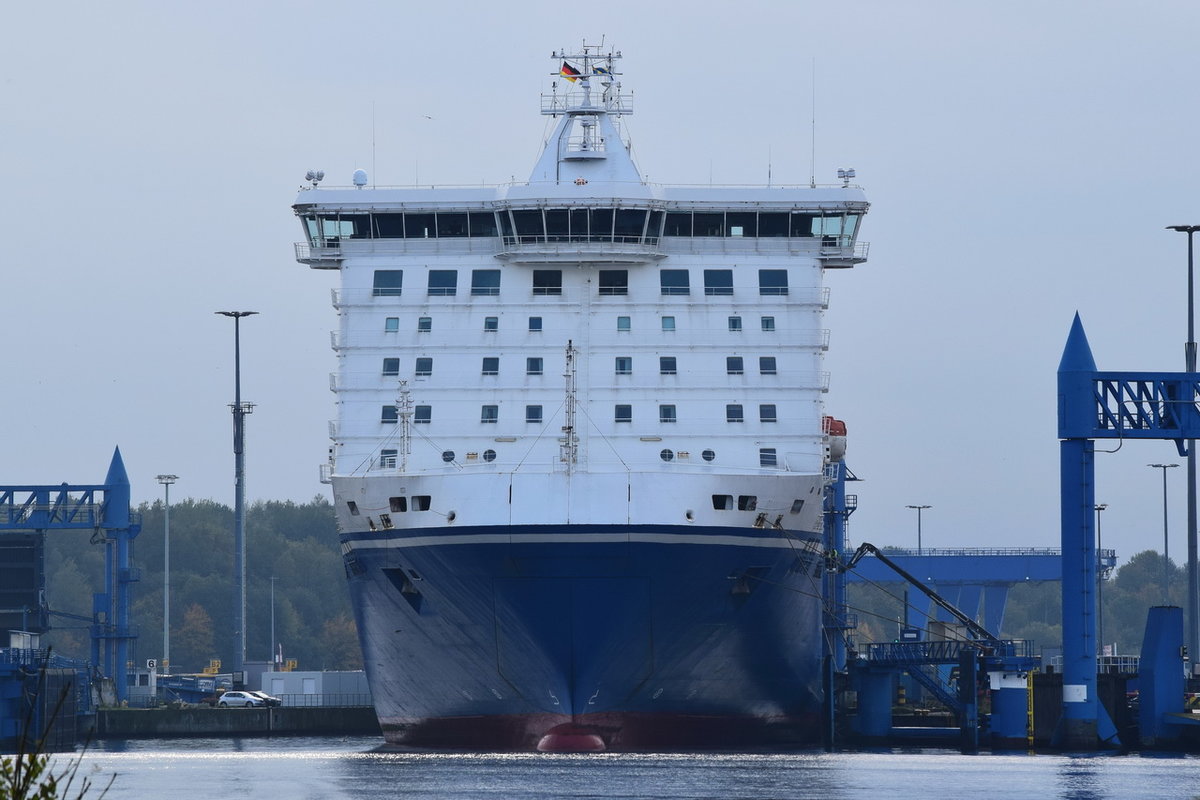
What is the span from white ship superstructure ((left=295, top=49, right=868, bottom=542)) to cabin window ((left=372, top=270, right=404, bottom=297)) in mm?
49

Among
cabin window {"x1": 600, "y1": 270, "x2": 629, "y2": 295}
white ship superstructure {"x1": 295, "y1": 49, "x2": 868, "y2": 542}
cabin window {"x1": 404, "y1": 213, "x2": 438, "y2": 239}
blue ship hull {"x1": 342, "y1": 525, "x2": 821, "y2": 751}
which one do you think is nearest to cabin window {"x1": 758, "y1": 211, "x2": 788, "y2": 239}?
white ship superstructure {"x1": 295, "y1": 49, "x2": 868, "y2": 542}

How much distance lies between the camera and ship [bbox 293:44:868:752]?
50.4 m

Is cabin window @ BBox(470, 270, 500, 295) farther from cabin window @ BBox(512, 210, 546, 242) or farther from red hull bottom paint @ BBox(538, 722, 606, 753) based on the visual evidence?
red hull bottom paint @ BBox(538, 722, 606, 753)

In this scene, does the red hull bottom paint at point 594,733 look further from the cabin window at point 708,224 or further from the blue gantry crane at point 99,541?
the blue gantry crane at point 99,541

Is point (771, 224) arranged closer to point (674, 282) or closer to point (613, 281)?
point (674, 282)

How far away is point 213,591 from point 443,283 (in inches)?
4011

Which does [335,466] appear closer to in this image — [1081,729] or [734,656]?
[734,656]

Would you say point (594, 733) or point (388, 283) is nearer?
point (594, 733)

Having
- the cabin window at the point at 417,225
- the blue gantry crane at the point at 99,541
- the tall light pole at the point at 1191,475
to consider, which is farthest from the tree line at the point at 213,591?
the cabin window at the point at 417,225

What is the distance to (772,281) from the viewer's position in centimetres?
5603

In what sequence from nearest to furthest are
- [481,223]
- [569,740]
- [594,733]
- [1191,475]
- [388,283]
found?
[569,740] < [594,733] < [388,283] < [481,223] < [1191,475]

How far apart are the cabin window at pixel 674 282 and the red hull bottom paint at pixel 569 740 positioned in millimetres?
11272

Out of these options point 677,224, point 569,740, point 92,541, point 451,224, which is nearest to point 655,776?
point 569,740

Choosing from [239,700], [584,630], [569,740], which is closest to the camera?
[584,630]
